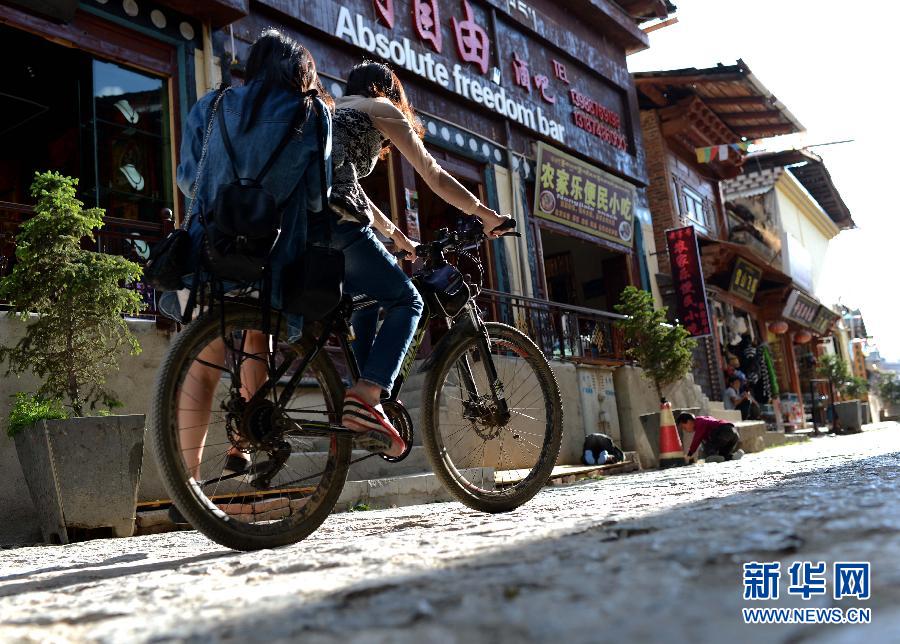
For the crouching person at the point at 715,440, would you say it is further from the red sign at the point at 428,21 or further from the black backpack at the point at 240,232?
the black backpack at the point at 240,232

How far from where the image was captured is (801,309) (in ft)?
89.3

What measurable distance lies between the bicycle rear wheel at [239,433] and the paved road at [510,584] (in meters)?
0.15

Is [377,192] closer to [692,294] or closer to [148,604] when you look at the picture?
[692,294]

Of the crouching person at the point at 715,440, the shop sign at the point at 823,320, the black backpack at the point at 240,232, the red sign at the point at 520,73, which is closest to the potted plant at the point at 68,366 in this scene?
the black backpack at the point at 240,232

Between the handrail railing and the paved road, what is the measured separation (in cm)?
886

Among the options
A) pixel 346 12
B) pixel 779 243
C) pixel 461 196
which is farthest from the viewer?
pixel 779 243

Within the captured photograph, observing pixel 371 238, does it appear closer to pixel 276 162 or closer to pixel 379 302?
pixel 379 302

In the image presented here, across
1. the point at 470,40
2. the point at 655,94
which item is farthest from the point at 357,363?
the point at 655,94

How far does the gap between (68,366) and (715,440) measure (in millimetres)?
7286

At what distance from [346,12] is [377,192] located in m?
2.37

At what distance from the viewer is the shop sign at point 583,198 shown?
13.8m

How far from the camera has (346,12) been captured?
10.5 m

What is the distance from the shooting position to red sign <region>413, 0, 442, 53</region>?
1162 cm

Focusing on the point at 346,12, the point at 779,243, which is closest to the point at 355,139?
the point at 346,12
